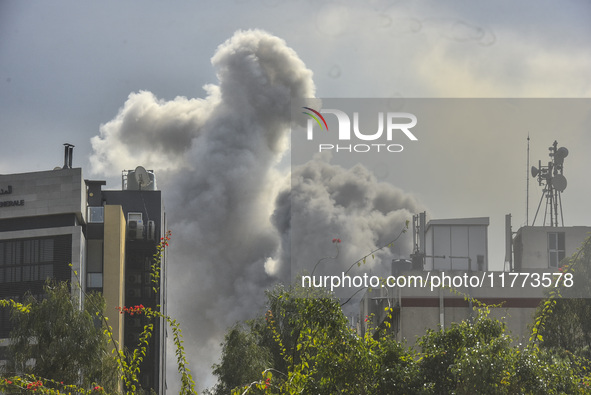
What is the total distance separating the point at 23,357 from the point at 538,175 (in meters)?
28.1

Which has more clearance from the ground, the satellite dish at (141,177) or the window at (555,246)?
the satellite dish at (141,177)

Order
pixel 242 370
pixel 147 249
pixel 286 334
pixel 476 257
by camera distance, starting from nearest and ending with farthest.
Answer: pixel 242 370 → pixel 286 334 → pixel 476 257 → pixel 147 249

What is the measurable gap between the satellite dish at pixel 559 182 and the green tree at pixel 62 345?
87.8 ft

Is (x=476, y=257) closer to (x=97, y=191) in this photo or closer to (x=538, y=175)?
(x=538, y=175)

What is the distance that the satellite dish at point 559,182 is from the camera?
45.5 metres

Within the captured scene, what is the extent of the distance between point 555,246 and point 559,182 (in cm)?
347

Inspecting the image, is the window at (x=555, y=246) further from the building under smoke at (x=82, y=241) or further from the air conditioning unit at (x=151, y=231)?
the air conditioning unit at (x=151, y=231)

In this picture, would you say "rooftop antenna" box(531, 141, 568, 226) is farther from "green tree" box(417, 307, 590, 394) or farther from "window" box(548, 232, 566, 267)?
"green tree" box(417, 307, 590, 394)

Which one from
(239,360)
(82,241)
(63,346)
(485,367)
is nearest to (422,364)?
(485,367)

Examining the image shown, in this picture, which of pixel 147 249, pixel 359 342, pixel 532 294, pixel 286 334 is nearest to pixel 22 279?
pixel 147 249

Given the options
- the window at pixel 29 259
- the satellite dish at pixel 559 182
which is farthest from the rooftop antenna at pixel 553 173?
the window at pixel 29 259

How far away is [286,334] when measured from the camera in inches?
1393

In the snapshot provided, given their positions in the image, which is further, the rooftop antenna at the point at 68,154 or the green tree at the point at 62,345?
the rooftop antenna at the point at 68,154

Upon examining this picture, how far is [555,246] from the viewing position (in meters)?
47.6
